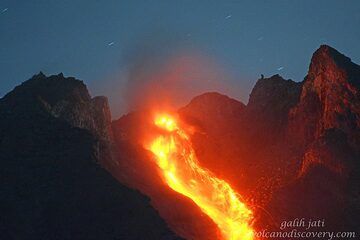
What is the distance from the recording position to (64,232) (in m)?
59.0

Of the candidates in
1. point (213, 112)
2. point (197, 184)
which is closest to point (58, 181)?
point (197, 184)

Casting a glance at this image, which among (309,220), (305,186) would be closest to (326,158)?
(305,186)

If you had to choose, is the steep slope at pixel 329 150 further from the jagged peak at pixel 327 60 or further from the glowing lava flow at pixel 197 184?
the glowing lava flow at pixel 197 184

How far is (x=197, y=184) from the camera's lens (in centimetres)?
9406

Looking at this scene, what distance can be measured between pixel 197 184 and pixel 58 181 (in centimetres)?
3408

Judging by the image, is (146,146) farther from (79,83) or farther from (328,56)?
(328,56)

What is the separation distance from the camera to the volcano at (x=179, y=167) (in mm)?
62844

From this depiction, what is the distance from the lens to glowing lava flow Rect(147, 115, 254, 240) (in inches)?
3119

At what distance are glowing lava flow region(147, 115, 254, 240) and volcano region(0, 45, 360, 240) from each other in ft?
0.93

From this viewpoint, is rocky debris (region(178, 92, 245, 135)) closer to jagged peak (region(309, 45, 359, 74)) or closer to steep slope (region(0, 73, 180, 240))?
jagged peak (region(309, 45, 359, 74))

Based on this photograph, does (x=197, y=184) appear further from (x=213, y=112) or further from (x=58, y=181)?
(x=213, y=112)

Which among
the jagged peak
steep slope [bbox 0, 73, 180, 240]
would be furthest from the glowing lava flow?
the jagged peak

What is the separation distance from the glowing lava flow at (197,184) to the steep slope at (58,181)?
57.7 ft

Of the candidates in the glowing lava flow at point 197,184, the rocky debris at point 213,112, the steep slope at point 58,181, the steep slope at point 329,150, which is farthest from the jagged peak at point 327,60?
the steep slope at point 58,181
